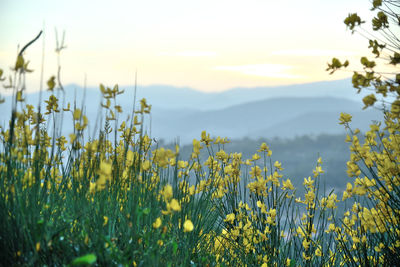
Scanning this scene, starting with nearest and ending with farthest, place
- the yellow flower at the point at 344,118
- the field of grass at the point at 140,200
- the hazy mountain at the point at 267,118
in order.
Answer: the field of grass at the point at 140,200
the yellow flower at the point at 344,118
the hazy mountain at the point at 267,118

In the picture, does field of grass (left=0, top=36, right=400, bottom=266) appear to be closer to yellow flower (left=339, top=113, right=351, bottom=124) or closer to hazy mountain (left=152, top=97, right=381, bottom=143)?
yellow flower (left=339, top=113, right=351, bottom=124)

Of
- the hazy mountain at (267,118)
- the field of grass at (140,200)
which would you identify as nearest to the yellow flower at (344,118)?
→ the field of grass at (140,200)

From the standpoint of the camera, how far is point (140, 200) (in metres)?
2.64

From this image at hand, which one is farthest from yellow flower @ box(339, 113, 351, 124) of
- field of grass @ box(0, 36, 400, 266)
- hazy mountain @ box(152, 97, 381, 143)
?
hazy mountain @ box(152, 97, 381, 143)

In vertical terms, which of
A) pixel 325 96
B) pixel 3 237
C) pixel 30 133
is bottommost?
pixel 3 237

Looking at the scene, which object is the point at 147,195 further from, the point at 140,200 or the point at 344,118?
the point at 344,118

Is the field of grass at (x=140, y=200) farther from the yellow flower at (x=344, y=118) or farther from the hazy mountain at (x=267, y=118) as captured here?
the hazy mountain at (x=267, y=118)

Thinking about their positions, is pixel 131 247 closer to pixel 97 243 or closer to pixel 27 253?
pixel 97 243

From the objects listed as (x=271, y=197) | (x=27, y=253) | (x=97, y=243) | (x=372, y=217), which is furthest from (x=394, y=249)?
(x=27, y=253)

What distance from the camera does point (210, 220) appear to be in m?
3.27

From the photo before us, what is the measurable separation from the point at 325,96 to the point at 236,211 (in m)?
105

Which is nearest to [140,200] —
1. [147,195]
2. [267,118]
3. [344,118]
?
[147,195]

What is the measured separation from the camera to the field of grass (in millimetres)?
1916

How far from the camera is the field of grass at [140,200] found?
192cm
